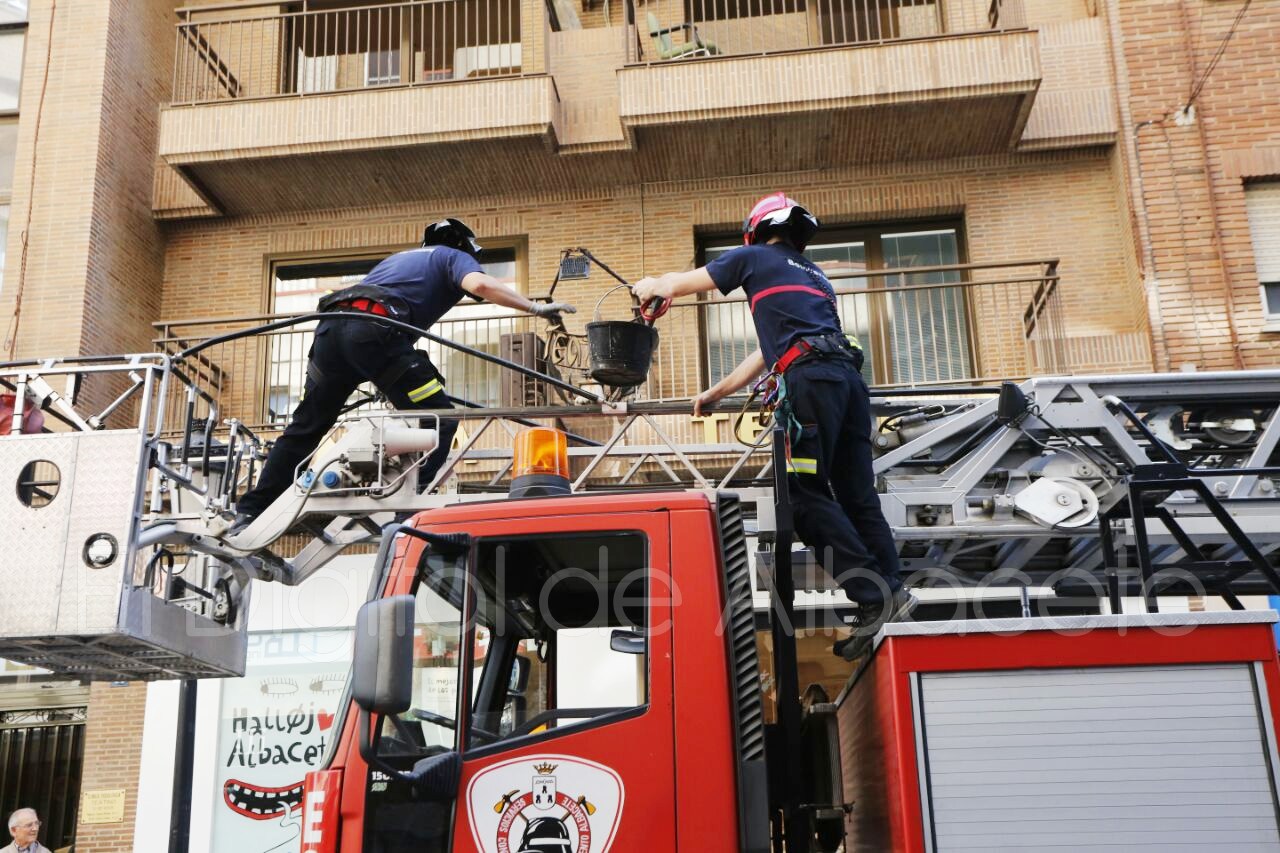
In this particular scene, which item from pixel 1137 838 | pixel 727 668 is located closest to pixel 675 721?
pixel 727 668

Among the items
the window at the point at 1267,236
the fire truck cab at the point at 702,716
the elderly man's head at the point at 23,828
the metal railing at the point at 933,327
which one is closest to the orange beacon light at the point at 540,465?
the fire truck cab at the point at 702,716

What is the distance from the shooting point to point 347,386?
18.7 ft

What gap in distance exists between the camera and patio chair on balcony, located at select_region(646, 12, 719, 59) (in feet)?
39.3

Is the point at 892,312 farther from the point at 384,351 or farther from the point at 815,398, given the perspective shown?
the point at 815,398

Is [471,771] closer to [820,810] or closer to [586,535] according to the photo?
[586,535]

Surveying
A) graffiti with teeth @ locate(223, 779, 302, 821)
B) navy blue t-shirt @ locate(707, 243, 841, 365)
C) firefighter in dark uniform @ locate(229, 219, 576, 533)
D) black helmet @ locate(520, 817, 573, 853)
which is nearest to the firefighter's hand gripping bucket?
firefighter in dark uniform @ locate(229, 219, 576, 533)

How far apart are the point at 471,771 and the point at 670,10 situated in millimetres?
10861

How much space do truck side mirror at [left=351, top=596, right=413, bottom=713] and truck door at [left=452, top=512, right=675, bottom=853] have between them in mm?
425

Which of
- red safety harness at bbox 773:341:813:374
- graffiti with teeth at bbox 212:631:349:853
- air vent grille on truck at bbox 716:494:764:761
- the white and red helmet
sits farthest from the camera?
graffiti with teeth at bbox 212:631:349:853

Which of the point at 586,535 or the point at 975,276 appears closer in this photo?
the point at 586,535

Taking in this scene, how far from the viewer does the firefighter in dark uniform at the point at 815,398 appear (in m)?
4.36

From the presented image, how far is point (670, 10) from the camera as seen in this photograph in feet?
42.5

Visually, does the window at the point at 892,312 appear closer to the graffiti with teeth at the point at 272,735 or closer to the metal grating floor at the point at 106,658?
the graffiti with teeth at the point at 272,735

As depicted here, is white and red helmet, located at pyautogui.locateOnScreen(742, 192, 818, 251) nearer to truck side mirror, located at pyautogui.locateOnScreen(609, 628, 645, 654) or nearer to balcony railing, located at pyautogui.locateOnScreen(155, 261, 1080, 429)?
truck side mirror, located at pyautogui.locateOnScreen(609, 628, 645, 654)
